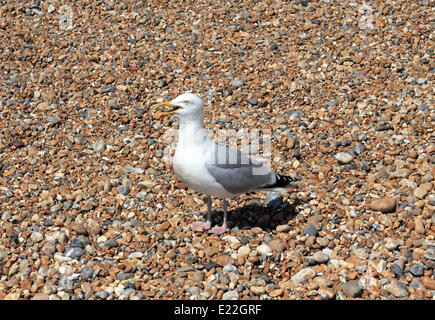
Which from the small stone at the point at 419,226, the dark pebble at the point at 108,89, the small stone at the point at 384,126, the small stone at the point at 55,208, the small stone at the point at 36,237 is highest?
the dark pebble at the point at 108,89

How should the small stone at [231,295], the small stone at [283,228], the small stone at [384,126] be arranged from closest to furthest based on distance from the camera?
the small stone at [231,295], the small stone at [283,228], the small stone at [384,126]

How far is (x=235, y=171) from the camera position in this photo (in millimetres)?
5242

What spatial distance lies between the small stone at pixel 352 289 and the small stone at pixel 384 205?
1.15m

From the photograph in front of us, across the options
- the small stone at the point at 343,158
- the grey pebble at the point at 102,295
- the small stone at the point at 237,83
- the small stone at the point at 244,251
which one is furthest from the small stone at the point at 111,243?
the small stone at the point at 237,83

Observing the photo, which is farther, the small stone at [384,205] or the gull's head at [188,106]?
the small stone at [384,205]

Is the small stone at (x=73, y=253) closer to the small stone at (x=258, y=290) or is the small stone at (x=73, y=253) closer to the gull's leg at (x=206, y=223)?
the gull's leg at (x=206, y=223)

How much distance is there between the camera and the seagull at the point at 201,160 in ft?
16.5

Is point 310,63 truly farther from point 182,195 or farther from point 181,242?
point 181,242

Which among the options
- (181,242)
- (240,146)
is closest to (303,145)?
(240,146)

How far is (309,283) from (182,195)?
2026 mm

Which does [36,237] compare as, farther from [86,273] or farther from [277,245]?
[277,245]

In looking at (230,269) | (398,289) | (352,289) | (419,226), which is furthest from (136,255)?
(419,226)

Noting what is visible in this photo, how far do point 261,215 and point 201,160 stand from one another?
1.20 m

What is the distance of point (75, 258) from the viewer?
5254mm
